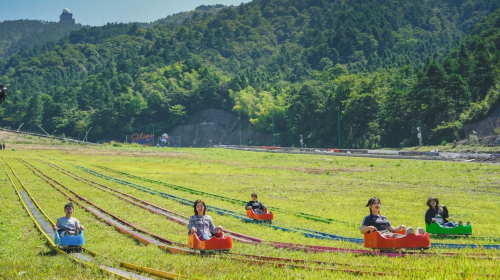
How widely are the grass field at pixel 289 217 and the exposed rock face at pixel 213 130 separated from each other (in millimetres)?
116758

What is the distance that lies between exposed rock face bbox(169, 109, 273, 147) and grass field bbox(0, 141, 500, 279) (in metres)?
117

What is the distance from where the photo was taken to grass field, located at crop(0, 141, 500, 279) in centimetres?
1209

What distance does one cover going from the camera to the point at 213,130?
605ft

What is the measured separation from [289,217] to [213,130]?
159973mm

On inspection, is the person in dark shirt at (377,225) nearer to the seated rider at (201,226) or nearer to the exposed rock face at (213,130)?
the seated rider at (201,226)

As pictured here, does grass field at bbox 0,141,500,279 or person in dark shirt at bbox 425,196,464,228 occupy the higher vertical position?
person in dark shirt at bbox 425,196,464,228

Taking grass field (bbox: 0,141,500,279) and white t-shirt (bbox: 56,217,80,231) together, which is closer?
grass field (bbox: 0,141,500,279)

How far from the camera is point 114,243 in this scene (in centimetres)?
1823

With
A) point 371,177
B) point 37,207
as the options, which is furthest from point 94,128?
point 37,207

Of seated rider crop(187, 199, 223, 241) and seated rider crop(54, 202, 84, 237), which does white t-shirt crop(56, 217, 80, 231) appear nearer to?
seated rider crop(54, 202, 84, 237)

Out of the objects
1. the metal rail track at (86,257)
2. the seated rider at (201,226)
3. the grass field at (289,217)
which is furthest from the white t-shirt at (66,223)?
the seated rider at (201,226)

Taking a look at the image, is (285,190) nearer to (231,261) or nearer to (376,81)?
(231,261)

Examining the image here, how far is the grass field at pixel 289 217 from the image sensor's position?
39.7ft

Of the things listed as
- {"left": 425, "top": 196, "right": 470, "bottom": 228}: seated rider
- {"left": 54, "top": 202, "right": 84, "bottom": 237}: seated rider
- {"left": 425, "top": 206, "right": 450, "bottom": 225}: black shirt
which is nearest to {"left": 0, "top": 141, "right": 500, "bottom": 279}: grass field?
{"left": 54, "top": 202, "right": 84, "bottom": 237}: seated rider
